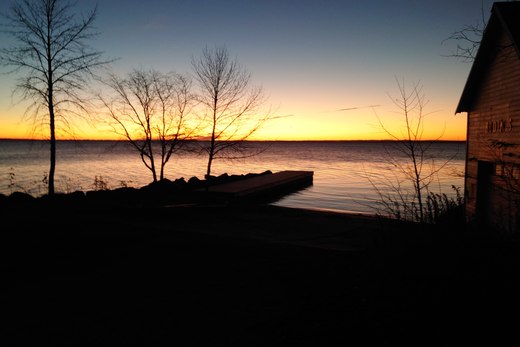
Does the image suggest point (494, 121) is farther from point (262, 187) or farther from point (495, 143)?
point (262, 187)

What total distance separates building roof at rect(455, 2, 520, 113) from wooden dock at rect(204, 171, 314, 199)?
1141 cm

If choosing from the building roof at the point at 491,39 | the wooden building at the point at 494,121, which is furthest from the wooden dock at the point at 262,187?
the building roof at the point at 491,39

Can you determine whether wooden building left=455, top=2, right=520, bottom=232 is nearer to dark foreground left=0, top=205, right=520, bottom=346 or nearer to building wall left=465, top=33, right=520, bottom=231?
building wall left=465, top=33, right=520, bottom=231

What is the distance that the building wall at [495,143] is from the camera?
445 inches

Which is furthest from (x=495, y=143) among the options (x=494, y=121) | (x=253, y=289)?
(x=253, y=289)

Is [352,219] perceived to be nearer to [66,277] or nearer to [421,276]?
[421,276]

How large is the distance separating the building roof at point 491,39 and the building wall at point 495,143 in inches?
13.4

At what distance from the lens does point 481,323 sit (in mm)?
4656

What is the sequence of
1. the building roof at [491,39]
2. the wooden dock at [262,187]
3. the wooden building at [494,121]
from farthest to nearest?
1. the wooden dock at [262,187]
2. the wooden building at [494,121]
3. the building roof at [491,39]

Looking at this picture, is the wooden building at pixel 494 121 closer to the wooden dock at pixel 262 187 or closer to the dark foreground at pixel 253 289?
the dark foreground at pixel 253 289

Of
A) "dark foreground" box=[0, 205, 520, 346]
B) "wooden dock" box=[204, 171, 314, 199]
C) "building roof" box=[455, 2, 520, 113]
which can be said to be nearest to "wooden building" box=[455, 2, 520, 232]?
"building roof" box=[455, 2, 520, 113]

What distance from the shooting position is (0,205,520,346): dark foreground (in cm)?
452

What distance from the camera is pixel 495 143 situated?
40.1ft

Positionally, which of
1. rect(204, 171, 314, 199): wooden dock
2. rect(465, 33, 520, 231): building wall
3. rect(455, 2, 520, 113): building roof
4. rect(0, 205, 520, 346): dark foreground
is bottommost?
rect(204, 171, 314, 199): wooden dock
